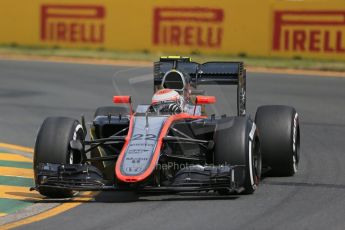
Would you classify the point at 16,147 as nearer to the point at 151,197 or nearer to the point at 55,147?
the point at 55,147

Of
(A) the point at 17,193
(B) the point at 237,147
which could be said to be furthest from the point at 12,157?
(B) the point at 237,147

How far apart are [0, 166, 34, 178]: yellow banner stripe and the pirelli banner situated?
49.1 ft

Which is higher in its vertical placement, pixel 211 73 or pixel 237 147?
pixel 211 73

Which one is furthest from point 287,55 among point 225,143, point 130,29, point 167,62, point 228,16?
point 225,143

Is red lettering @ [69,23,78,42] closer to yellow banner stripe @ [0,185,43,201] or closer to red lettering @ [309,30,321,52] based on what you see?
red lettering @ [309,30,321,52]

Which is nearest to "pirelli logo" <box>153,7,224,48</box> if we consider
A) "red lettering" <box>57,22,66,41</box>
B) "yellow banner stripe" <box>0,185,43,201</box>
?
"red lettering" <box>57,22,66,41</box>

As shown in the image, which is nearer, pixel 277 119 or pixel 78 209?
pixel 78 209

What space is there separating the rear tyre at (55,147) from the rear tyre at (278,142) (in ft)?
8.10

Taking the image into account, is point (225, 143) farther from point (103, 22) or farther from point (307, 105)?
point (103, 22)

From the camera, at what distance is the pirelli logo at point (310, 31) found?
26844 millimetres

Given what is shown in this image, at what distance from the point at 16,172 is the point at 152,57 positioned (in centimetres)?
1549

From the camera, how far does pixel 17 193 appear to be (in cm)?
1178

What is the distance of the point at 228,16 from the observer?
91.6 ft

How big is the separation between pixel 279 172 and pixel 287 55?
49.8ft
